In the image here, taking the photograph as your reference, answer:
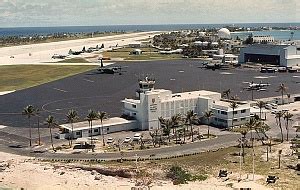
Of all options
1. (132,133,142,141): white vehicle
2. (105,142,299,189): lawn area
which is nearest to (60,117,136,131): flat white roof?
(132,133,142,141): white vehicle

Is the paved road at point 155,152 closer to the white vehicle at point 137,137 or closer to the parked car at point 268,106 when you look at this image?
the white vehicle at point 137,137

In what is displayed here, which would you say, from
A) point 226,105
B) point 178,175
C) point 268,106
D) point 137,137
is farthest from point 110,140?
point 268,106

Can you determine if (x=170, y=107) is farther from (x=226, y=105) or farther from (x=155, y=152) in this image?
(x=155, y=152)

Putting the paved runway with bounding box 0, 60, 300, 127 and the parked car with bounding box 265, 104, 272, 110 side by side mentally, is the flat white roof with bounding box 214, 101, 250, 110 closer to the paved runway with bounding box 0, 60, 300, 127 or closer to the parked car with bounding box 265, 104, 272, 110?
the parked car with bounding box 265, 104, 272, 110

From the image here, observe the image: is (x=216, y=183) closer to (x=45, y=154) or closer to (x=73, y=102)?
(x=45, y=154)

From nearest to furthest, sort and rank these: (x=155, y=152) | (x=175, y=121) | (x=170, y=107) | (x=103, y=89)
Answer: (x=155, y=152) < (x=175, y=121) < (x=170, y=107) < (x=103, y=89)

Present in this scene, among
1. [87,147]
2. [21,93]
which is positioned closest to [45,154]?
[87,147]
